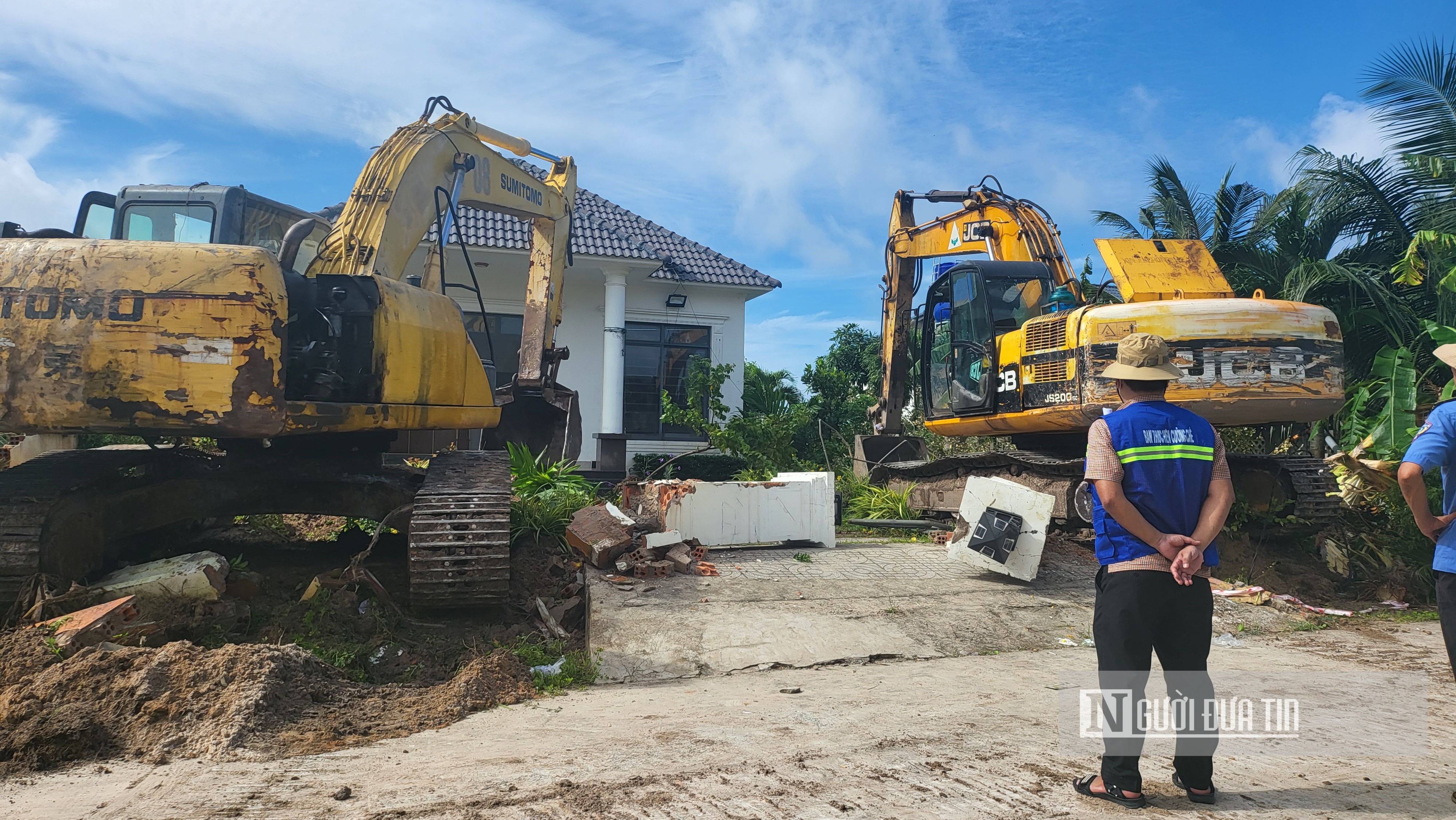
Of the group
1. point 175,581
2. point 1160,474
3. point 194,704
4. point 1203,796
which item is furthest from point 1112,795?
point 175,581

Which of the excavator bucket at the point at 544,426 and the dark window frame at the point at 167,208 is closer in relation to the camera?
the dark window frame at the point at 167,208

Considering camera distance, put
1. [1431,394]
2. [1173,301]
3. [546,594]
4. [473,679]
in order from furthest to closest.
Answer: [1431,394]
[1173,301]
[546,594]
[473,679]

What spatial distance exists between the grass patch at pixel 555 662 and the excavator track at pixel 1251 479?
14.6 feet

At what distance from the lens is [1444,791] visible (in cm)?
298

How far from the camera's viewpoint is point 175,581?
16.6ft

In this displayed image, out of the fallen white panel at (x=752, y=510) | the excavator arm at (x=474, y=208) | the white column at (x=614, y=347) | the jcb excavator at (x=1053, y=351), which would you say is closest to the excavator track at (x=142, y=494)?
the excavator arm at (x=474, y=208)

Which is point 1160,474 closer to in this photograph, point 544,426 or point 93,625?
point 93,625

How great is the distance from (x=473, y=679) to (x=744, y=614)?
6.47ft

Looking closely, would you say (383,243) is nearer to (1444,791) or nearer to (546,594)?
(546,594)

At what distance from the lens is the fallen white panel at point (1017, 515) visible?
270 inches

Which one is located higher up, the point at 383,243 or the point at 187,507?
the point at 383,243

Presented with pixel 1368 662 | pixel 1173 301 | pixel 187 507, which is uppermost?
pixel 1173 301

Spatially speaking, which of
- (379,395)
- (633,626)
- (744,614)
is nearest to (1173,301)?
(744,614)

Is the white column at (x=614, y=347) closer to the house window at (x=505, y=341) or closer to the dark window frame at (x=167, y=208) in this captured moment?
the house window at (x=505, y=341)
